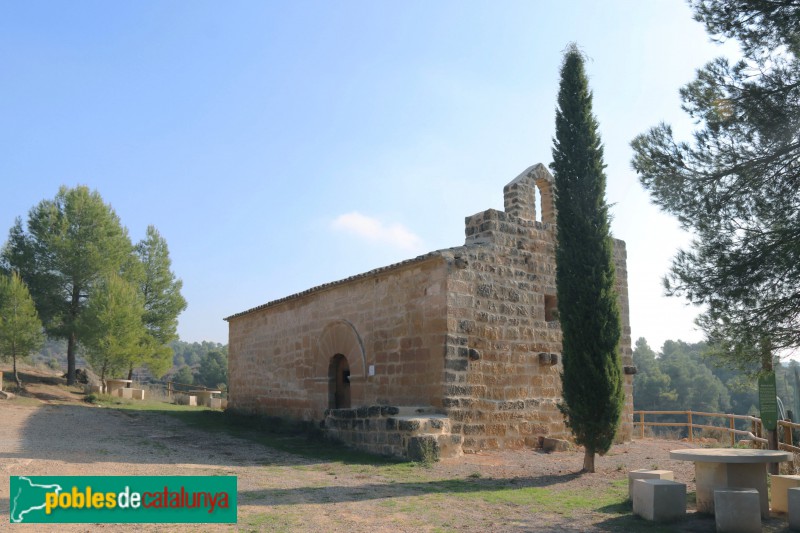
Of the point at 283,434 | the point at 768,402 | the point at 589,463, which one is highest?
the point at 768,402

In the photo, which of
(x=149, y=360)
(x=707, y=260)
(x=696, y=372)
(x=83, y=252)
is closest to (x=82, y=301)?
(x=83, y=252)

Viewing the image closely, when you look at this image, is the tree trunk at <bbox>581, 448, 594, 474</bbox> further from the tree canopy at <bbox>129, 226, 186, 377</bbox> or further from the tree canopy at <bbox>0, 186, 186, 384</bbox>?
the tree canopy at <bbox>129, 226, 186, 377</bbox>

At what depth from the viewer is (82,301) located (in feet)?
87.2

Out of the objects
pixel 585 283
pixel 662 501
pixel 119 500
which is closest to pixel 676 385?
pixel 585 283

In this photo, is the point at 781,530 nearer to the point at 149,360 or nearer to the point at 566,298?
the point at 566,298

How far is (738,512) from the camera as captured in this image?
17.4ft

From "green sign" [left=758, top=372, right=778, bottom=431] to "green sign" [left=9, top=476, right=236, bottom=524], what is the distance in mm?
6875

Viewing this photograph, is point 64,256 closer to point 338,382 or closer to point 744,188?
point 338,382

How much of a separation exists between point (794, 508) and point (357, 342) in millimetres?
8353

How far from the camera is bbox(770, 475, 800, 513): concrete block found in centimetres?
607

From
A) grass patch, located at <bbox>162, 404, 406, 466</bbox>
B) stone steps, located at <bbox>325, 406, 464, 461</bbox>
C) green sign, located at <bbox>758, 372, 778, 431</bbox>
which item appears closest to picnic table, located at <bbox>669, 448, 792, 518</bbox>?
green sign, located at <bbox>758, 372, 778, 431</bbox>

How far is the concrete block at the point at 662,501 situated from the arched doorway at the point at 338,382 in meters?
8.48

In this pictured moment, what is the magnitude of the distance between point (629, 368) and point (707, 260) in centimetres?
684

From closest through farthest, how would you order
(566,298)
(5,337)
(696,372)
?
(566,298) → (5,337) → (696,372)
